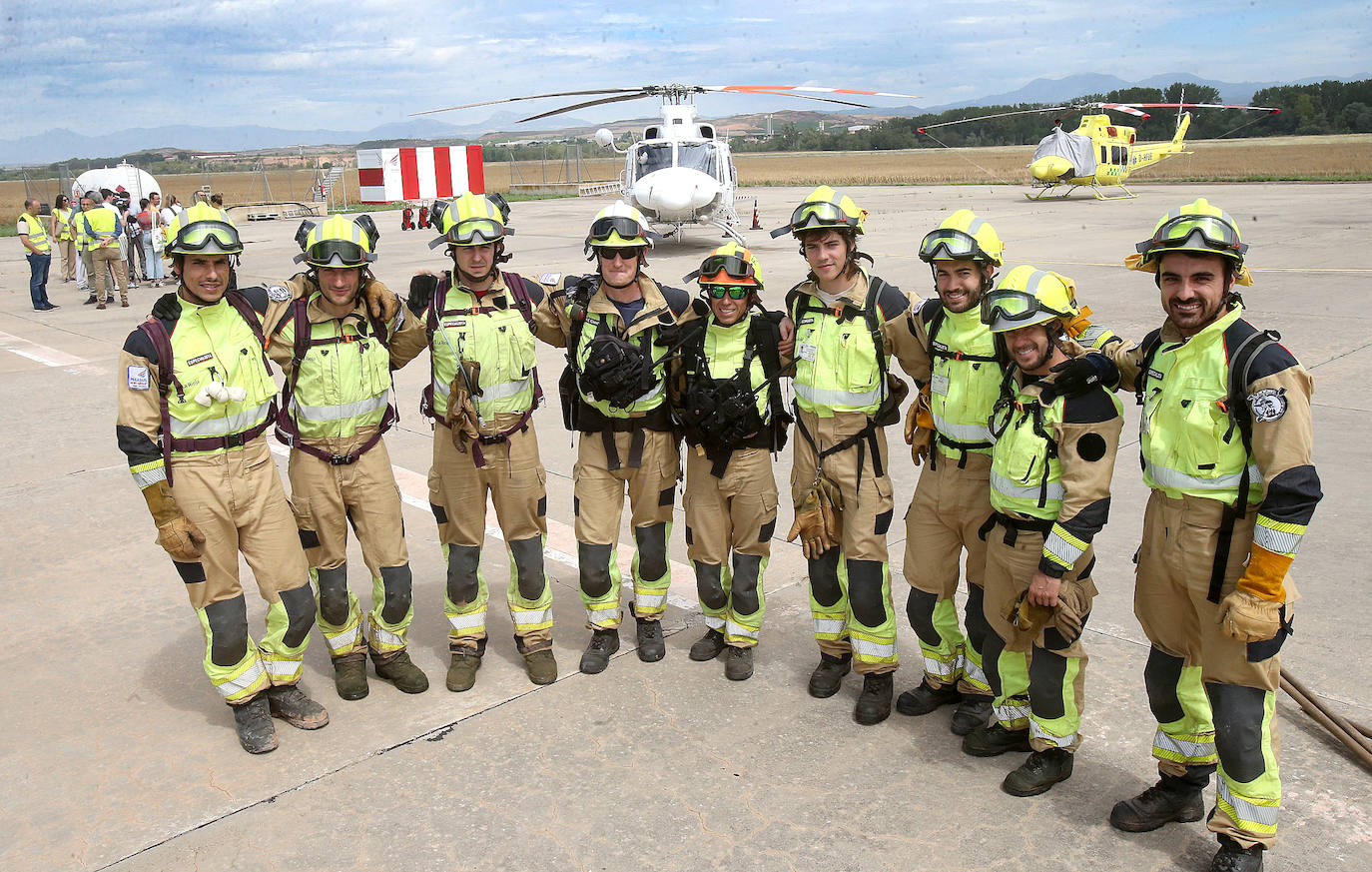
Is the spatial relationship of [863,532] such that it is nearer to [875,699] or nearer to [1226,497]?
[875,699]

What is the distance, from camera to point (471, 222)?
15.2 ft

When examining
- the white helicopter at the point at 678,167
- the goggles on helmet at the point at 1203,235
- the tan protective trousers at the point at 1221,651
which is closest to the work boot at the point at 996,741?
the tan protective trousers at the point at 1221,651

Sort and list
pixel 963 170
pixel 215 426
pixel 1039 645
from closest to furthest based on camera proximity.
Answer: pixel 1039 645
pixel 215 426
pixel 963 170

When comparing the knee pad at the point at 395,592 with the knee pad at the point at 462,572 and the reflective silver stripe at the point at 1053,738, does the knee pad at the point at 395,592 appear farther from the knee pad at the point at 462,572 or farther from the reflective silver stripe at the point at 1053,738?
the reflective silver stripe at the point at 1053,738

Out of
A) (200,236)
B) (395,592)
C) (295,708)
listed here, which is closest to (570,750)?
(395,592)

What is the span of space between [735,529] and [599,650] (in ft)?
2.93

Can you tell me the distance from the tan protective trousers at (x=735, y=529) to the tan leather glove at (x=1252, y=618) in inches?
81.7

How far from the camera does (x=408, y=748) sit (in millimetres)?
Result: 4266

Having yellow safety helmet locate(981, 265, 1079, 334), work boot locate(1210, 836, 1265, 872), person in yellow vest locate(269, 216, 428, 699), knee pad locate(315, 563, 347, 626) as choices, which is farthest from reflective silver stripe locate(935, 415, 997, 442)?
knee pad locate(315, 563, 347, 626)

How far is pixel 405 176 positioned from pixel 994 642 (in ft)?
101

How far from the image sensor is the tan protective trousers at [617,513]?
16.0ft

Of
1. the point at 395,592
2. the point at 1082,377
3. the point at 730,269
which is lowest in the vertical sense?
the point at 395,592

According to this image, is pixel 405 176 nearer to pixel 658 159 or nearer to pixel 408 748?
pixel 658 159

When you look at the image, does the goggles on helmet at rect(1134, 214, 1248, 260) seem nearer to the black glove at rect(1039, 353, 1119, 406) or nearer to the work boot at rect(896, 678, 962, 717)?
the black glove at rect(1039, 353, 1119, 406)
